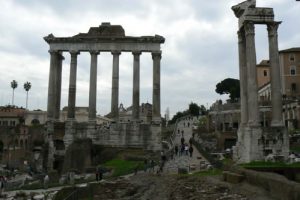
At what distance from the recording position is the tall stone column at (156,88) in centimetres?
4134

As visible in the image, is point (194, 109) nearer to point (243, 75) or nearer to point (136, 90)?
point (136, 90)

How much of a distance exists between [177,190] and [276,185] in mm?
5668

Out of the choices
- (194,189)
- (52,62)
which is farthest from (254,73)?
(52,62)

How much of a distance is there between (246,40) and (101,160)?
→ 1761 cm

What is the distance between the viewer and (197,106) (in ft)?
348

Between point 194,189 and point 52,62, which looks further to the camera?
point 52,62

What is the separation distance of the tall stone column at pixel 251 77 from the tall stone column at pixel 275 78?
1.51 m

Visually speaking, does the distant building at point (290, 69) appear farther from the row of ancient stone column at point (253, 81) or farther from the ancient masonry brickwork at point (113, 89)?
the row of ancient stone column at point (253, 81)

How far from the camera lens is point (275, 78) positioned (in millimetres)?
29078

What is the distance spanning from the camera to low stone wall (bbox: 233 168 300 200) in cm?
1109

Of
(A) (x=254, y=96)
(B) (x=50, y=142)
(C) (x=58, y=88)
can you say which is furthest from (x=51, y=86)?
(A) (x=254, y=96)

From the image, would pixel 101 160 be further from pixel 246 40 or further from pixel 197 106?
pixel 197 106

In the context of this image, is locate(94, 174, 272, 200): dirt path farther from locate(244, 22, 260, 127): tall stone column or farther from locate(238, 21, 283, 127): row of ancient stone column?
A: locate(238, 21, 283, 127): row of ancient stone column

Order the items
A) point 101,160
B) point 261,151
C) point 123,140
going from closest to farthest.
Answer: point 261,151, point 101,160, point 123,140
